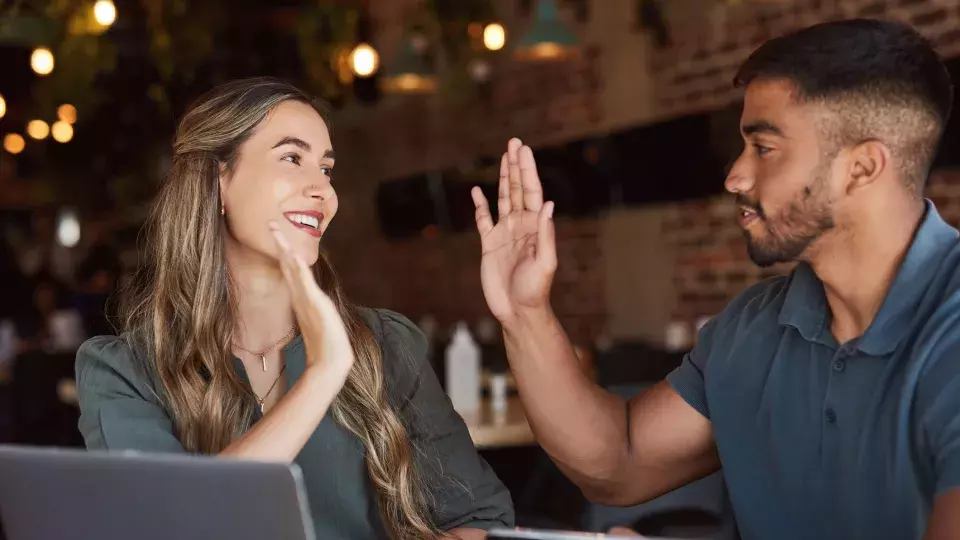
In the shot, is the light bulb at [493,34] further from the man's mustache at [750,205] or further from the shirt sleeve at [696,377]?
the man's mustache at [750,205]

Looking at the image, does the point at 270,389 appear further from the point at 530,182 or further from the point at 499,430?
the point at 499,430

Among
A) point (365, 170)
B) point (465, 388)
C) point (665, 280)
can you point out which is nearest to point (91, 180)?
point (365, 170)

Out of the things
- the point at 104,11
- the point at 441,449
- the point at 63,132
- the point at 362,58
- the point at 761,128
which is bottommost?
the point at 441,449

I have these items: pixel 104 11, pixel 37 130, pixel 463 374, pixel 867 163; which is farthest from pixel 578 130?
pixel 37 130

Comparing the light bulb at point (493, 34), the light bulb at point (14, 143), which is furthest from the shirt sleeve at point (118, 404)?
the light bulb at point (14, 143)

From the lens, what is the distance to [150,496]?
1.14m

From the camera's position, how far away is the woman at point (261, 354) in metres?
1.70

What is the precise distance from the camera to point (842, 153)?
5.66 feet

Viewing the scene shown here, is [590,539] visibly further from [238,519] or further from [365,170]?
[365,170]

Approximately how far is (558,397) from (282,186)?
0.61 meters

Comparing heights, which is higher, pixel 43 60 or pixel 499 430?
pixel 43 60

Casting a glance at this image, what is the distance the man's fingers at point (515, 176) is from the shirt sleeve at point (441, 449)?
303 mm

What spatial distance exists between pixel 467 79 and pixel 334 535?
5422mm

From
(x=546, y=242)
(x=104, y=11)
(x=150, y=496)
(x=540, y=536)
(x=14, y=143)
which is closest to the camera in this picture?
(x=540, y=536)
